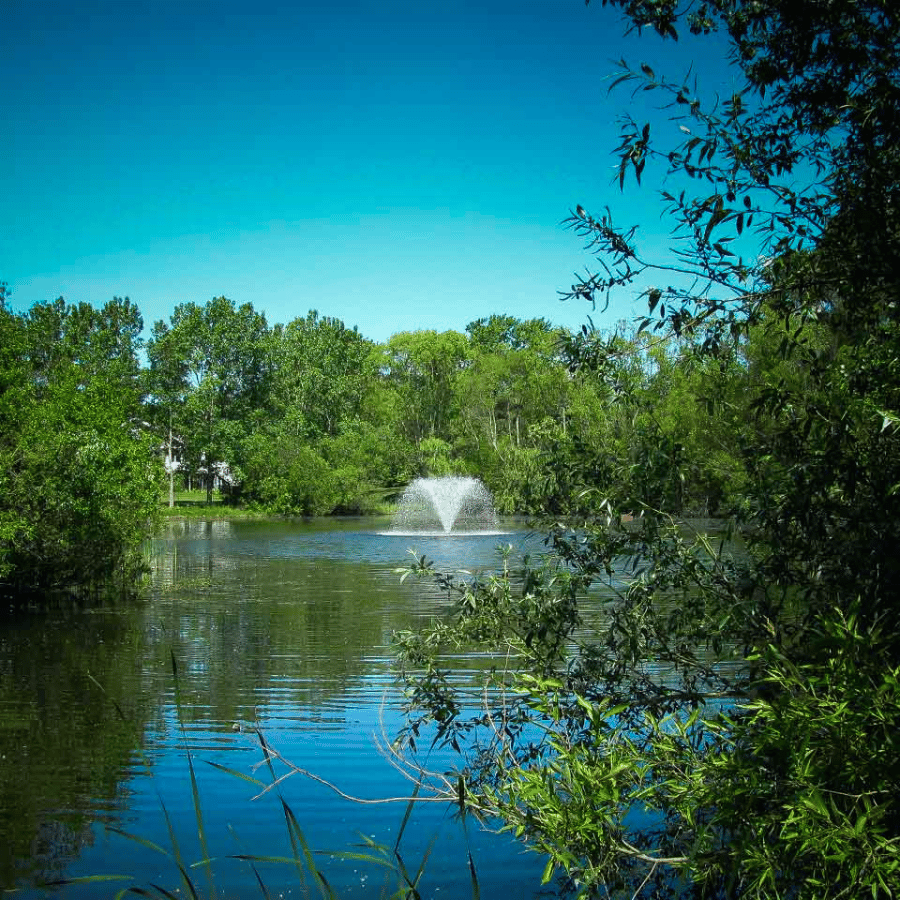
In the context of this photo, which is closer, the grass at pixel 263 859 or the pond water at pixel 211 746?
the grass at pixel 263 859

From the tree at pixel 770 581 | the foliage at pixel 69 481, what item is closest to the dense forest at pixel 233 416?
the foliage at pixel 69 481

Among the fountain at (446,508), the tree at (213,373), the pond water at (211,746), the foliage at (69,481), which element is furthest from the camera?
the tree at (213,373)

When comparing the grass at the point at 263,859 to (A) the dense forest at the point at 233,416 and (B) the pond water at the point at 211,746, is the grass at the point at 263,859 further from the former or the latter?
(A) the dense forest at the point at 233,416

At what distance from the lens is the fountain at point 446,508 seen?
5059 cm

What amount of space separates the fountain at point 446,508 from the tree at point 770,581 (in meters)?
40.3

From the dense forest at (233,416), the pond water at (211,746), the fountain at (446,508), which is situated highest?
the dense forest at (233,416)

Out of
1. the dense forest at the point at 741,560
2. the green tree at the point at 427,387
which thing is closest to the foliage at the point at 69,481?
the dense forest at the point at 741,560

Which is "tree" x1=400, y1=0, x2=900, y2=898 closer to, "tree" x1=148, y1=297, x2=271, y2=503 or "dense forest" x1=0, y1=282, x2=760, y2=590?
"dense forest" x1=0, y1=282, x2=760, y2=590

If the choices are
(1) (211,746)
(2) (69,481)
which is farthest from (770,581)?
(2) (69,481)

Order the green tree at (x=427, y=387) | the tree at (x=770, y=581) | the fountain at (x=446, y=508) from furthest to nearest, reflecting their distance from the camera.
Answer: the green tree at (x=427, y=387)
the fountain at (x=446, y=508)
the tree at (x=770, y=581)

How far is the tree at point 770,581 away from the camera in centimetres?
400

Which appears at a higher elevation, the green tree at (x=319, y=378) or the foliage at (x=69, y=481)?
the green tree at (x=319, y=378)

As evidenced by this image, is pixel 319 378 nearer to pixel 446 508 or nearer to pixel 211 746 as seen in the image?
pixel 446 508

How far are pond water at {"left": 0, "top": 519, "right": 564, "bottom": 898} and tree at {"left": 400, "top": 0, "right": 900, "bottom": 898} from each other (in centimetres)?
130
